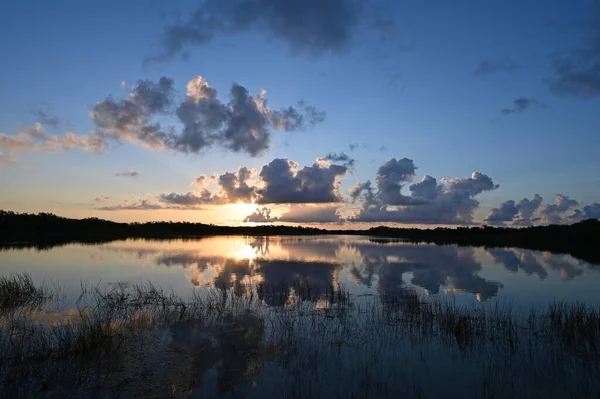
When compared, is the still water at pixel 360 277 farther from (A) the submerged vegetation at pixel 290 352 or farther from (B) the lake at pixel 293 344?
(A) the submerged vegetation at pixel 290 352

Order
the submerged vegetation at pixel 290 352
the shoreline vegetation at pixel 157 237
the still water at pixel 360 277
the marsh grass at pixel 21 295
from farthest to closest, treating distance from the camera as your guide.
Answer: the shoreline vegetation at pixel 157 237
the still water at pixel 360 277
the marsh grass at pixel 21 295
the submerged vegetation at pixel 290 352

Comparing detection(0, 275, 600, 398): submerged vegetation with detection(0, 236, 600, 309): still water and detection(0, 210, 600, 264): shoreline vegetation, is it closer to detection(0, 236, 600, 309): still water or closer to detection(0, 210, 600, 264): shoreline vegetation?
detection(0, 236, 600, 309): still water

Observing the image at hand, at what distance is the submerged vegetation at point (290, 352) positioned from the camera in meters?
8.13

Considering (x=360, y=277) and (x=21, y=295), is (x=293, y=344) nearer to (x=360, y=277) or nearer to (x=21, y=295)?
(x=21, y=295)

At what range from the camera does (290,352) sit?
10.4m

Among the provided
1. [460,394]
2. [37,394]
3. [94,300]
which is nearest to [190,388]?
[37,394]

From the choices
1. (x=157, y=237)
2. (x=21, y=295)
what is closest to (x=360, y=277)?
(x=21, y=295)

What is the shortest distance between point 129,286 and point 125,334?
9947mm

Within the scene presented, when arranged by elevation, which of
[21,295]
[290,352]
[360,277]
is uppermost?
[360,277]

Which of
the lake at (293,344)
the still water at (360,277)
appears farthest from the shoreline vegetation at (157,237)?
the lake at (293,344)

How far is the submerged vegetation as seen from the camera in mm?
8133

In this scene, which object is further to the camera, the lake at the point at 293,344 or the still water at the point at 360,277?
the still water at the point at 360,277

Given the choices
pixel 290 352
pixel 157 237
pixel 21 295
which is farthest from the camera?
pixel 157 237

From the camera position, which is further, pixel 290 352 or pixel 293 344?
pixel 293 344
